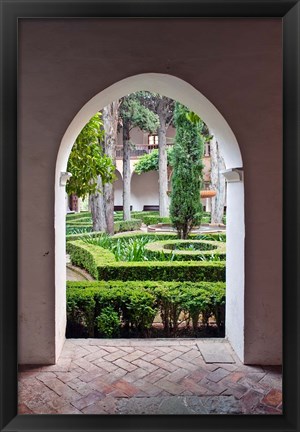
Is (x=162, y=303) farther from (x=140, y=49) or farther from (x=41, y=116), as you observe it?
(x=140, y=49)

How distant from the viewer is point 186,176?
1210 centimetres

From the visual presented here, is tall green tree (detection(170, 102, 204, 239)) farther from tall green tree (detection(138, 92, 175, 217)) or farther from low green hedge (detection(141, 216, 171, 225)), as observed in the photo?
tall green tree (detection(138, 92, 175, 217))

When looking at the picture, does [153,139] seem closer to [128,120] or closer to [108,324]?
[128,120]

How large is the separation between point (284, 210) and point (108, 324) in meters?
2.72

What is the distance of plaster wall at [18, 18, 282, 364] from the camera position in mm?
3229

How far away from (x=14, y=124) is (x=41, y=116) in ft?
3.69

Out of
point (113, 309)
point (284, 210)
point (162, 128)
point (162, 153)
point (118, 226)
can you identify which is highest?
point (162, 128)

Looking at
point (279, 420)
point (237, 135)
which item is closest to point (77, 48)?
point (237, 135)

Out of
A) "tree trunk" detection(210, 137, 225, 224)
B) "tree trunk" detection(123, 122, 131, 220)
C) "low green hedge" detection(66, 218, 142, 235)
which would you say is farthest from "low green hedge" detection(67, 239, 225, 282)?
"tree trunk" detection(123, 122, 131, 220)

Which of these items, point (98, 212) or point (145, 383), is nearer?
point (145, 383)

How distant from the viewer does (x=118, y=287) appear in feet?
14.9

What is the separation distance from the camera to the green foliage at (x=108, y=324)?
418cm

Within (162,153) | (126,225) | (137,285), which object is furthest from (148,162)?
(137,285)

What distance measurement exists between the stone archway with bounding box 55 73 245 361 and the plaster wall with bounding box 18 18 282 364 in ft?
0.29
